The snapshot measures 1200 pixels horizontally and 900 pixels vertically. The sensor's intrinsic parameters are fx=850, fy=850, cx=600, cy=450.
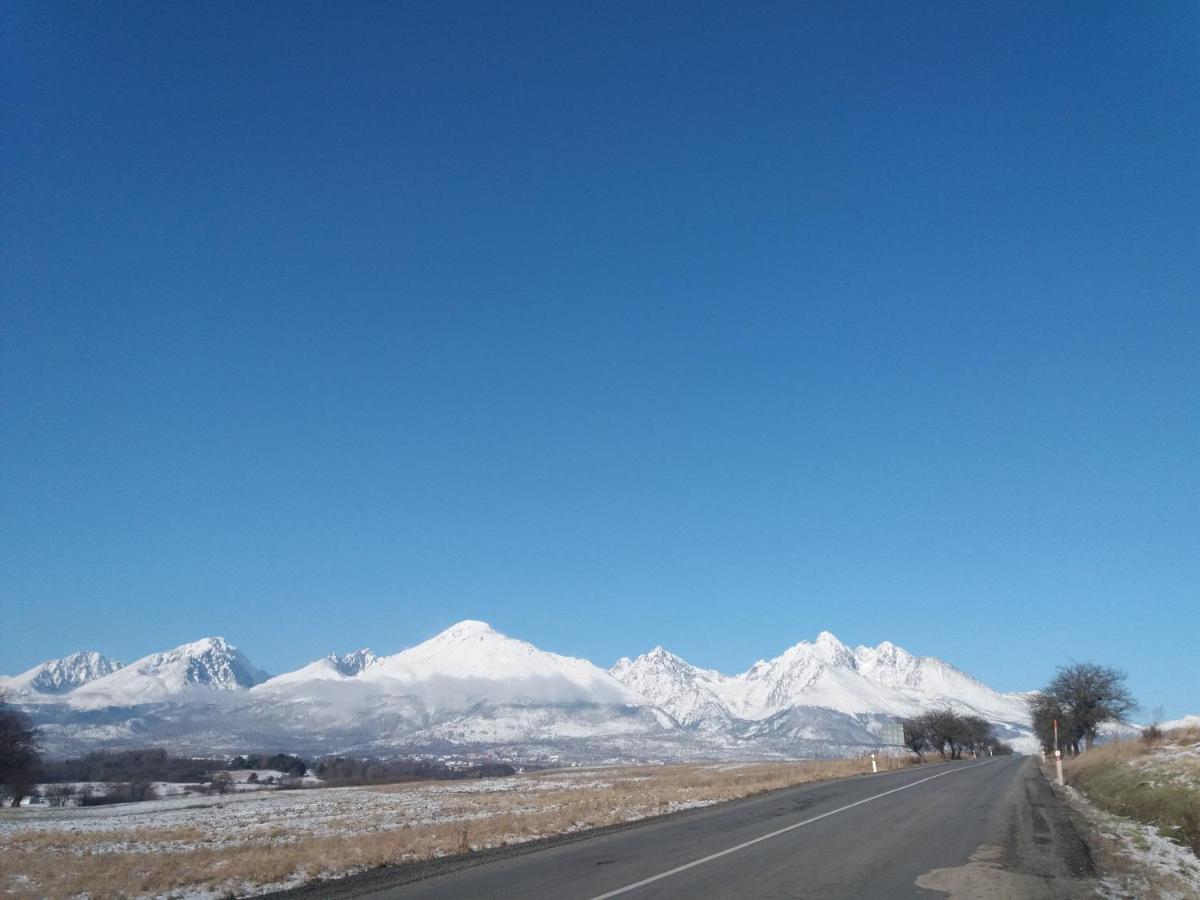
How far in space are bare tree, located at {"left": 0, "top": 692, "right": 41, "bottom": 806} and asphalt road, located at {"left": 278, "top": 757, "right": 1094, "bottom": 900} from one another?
182ft

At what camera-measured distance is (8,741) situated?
58656 mm

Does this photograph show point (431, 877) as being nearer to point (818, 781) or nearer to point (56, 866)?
point (56, 866)

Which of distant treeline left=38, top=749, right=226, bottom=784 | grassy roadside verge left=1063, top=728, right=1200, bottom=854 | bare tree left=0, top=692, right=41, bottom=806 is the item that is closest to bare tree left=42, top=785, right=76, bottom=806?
bare tree left=0, top=692, right=41, bottom=806

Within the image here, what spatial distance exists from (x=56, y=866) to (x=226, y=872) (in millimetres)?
7057

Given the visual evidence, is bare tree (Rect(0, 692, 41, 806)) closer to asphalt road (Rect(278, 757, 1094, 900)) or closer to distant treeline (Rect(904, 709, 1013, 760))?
asphalt road (Rect(278, 757, 1094, 900))

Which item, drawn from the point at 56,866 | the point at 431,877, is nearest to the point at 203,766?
the point at 56,866

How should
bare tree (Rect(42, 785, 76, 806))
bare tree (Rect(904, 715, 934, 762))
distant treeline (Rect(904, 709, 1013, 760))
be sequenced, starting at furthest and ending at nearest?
1. distant treeline (Rect(904, 709, 1013, 760))
2. bare tree (Rect(904, 715, 934, 762))
3. bare tree (Rect(42, 785, 76, 806))

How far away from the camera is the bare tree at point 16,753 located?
193ft

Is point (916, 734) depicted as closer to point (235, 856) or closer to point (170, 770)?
point (235, 856)

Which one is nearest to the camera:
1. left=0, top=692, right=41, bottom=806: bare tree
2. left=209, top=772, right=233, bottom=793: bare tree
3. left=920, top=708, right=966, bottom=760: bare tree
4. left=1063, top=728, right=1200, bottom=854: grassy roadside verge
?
left=1063, top=728, right=1200, bottom=854: grassy roadside verge

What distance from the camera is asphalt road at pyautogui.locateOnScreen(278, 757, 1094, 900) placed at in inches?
498

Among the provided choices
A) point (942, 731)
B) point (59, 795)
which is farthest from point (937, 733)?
point (59, 795)

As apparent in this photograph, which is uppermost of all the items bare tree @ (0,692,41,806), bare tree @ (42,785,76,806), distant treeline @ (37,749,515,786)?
bare tree @ (0,692,41,806)

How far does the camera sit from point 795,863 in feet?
49.0
